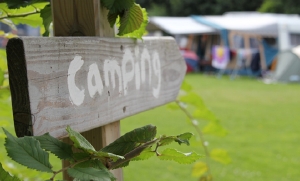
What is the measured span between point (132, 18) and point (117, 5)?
0.03 metres

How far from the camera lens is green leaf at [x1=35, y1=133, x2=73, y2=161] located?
1.87 ft

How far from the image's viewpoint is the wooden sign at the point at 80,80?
1.91 ft

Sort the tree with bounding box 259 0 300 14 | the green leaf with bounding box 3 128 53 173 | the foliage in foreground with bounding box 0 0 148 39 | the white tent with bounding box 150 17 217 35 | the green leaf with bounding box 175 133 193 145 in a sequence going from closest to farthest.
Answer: the green leaf with bounding box 3 128 53 173, the green leaf with bounding box 175 133 193 145, the foliage in foreground with bounding box 0 0 148 39, the white tent with bounding box 150 17 217 35, the tree with bounding box 259 0 300 14

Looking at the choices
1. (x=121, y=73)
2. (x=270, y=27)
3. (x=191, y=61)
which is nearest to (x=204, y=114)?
(x=121, y=73)

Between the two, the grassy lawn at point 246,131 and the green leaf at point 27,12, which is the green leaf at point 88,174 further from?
the grassy lawn at point 246,131

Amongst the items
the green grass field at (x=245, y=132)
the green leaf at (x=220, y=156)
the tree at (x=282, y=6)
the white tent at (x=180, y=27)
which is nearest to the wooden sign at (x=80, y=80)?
the green leaf at (x=220, y=156)

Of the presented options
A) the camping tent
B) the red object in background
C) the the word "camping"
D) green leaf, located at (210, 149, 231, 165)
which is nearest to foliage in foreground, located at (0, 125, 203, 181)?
the the word "camping"

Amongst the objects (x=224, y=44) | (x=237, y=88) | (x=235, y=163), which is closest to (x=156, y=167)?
(x=235, y=163)

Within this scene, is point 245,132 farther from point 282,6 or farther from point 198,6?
point 198,6

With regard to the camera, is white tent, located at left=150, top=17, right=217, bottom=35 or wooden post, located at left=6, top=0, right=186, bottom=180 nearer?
wooden post, located at left=6, top=0, right=186, bottom=180

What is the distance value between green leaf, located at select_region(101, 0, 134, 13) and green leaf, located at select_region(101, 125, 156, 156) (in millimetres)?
175

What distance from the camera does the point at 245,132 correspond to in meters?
6.34

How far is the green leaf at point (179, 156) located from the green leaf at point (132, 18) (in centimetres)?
20

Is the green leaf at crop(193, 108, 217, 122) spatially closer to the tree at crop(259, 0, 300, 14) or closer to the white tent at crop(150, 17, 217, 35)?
the white tent at crop(150, 17, 217, 35)
